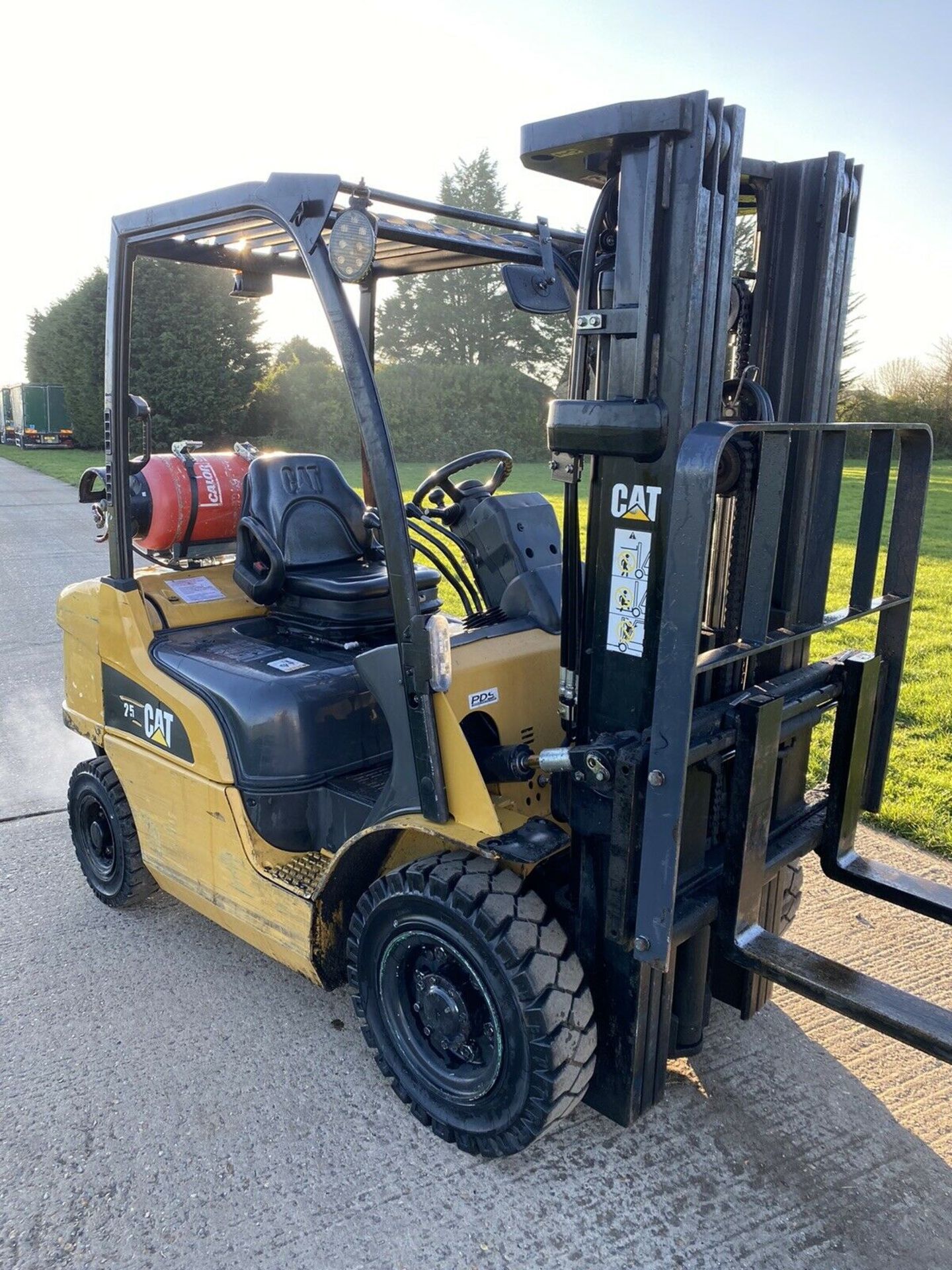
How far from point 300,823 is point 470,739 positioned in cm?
70

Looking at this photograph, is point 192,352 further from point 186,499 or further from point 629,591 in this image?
point 629,591

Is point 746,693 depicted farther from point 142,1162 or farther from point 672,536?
point 142,1162

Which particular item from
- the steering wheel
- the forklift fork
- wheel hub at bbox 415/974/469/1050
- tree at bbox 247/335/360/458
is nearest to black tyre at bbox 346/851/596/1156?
wheel hub at bbox 415/974/469/1050

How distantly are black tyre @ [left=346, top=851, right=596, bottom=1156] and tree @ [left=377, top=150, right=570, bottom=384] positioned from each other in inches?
1373

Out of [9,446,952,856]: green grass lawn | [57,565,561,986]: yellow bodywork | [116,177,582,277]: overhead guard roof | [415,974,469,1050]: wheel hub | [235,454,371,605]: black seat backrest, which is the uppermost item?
[116,177,582,277]: overhead guard roof

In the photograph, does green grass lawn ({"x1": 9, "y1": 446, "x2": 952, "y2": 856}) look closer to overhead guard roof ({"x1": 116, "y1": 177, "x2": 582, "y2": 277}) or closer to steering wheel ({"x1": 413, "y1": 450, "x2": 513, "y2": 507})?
steering wheel ({"x1": 413, "y1": 450, "x2": 513, "y2": 507})

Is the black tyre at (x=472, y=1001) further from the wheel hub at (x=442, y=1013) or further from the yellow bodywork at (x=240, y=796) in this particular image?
the yellow bodywork at (x=240, y=796)

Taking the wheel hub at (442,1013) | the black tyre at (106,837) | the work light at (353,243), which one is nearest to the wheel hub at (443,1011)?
the wheel hub at (442,1013)

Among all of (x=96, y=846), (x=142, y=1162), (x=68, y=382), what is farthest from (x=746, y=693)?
(x=68, y=382)

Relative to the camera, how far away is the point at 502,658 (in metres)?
3.06

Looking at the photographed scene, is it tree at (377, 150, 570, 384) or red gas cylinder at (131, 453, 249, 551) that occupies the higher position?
tree at (377, 150, 570, 384)

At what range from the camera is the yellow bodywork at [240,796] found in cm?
290

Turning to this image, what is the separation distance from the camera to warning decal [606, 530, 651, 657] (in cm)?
250

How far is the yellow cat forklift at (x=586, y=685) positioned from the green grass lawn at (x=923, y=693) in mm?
2020
